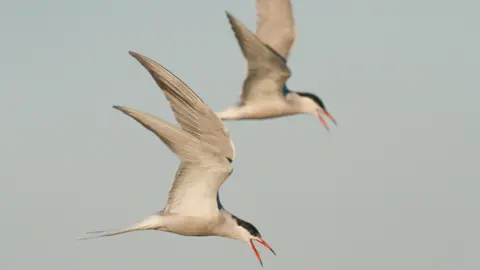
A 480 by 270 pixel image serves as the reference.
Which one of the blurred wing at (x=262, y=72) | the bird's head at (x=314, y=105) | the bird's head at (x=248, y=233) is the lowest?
the bird's head at (x=248, y=233)

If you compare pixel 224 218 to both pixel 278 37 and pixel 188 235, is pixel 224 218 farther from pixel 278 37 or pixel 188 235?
pixel 278 37

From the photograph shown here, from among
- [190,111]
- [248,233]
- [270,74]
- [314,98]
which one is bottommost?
[248,233]

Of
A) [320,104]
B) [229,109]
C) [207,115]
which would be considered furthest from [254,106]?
[207,115]

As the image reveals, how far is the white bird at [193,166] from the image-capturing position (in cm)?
949

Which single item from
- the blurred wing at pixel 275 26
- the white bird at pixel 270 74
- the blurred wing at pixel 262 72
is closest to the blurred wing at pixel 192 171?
the white bird at pixel 270 74

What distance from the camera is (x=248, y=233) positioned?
11578mm

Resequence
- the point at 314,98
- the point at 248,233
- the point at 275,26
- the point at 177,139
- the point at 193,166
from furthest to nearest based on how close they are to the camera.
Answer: the point at 275,26 → the point at 314,98 → the point at 248,233 → the point at 193,166 → the point at 177,139

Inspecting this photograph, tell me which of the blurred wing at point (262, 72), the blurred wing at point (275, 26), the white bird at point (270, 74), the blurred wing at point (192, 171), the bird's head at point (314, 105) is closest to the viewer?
the blurred wing at point (192, 171)

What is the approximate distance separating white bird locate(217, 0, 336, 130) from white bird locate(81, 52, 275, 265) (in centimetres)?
223

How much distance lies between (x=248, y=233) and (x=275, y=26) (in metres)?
5.43

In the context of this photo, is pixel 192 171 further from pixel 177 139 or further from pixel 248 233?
pixel 248 233

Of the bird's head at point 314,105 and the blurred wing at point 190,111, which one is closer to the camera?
the blurred wing at point 190,111

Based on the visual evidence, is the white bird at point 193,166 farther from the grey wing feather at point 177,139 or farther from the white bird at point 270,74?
the white bird at point 270,74

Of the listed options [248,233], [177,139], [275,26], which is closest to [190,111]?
[177,139]
